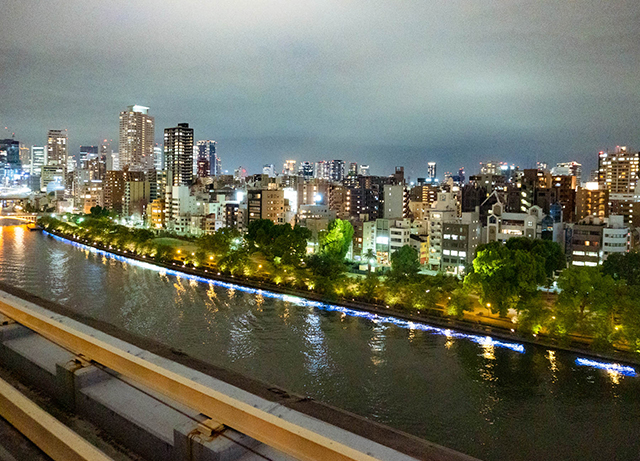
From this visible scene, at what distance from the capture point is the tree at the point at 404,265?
954 cm

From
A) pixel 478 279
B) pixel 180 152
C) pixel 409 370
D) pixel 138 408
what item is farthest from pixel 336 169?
pixel 138 408

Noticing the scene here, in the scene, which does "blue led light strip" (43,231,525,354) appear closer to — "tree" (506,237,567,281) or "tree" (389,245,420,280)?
"tree" (389,245,420,280)

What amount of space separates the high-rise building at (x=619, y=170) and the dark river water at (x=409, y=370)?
74.4 feet

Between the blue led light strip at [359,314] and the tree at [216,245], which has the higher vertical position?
the tree at [216,245]

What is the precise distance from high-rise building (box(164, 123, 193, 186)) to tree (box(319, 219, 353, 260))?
25297 millimetres

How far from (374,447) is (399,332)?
6.58 metres

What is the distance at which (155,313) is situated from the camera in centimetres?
769

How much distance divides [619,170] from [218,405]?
29998 millimetres

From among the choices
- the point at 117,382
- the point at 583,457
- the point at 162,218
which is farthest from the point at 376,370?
the point at 162,218

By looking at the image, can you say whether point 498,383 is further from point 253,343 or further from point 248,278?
point 248,278

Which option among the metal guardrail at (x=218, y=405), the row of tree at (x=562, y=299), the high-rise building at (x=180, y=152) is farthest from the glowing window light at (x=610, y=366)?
the high-rise building at (x=180, y=152)

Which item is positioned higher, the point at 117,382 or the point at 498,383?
the point at 117,382

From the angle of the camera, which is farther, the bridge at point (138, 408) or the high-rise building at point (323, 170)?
the high-rise building at point (323, 170)

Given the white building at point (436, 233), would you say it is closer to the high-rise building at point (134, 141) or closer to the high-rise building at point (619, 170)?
the high-rise building at point (619, 170)
